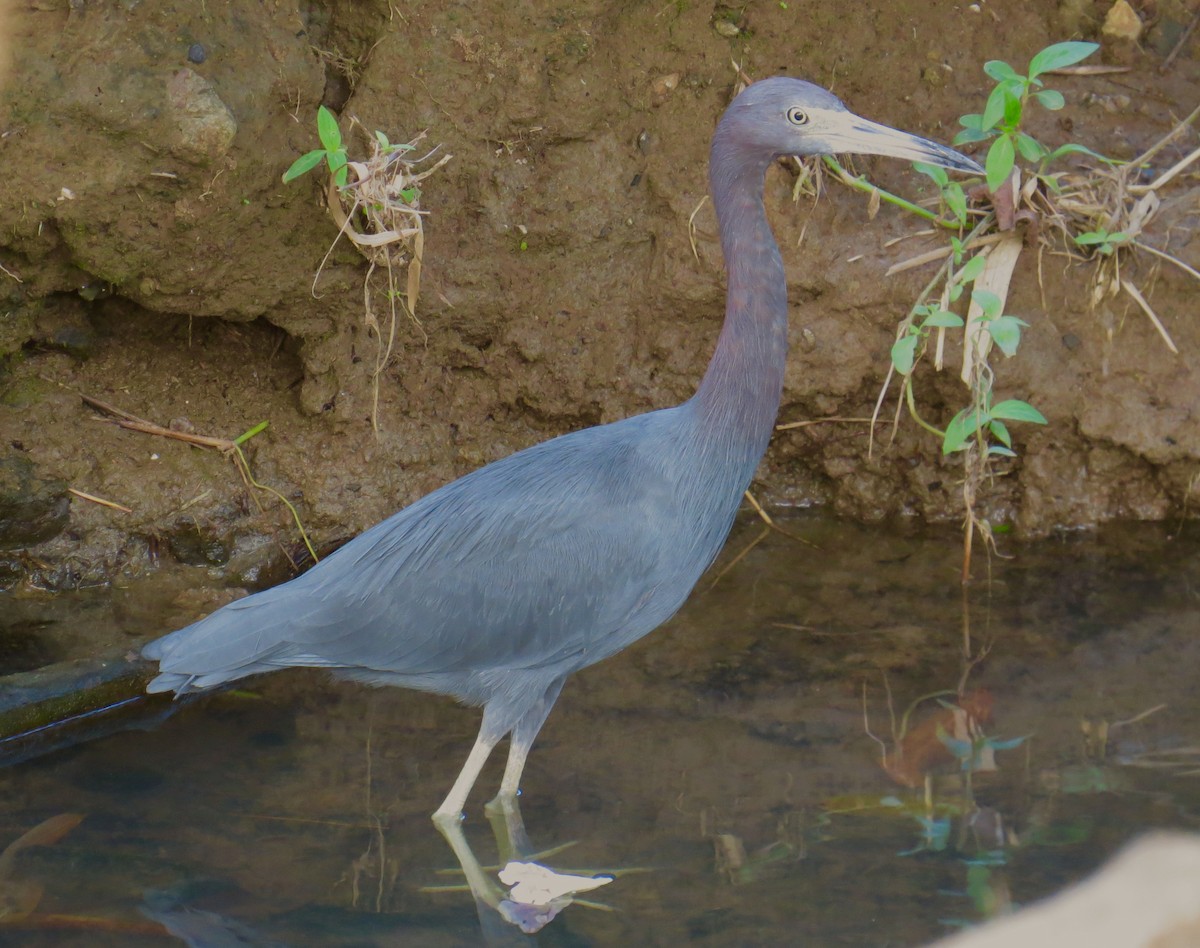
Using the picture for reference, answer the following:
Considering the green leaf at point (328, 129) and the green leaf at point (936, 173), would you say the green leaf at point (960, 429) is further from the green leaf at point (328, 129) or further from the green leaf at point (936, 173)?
the green leaf at point (328, 129)

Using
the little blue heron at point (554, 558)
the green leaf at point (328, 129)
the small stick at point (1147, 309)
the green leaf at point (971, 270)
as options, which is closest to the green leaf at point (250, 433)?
the green leaf at point (328, 129)

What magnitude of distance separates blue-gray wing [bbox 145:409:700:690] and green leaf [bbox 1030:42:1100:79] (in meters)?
1.82

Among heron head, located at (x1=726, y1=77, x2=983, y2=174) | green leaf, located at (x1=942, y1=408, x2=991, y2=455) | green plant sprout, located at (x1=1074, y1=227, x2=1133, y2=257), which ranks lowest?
green leaf, located at (x1=942, y1=408, x2=991, y2=455)

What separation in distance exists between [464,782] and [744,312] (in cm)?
153

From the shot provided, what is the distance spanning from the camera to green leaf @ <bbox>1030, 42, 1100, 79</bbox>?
4.11 metres

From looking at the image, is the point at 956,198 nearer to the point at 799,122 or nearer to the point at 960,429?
the point at 960,429

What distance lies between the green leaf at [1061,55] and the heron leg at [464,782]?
2.71 metres

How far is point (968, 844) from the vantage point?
3.54m

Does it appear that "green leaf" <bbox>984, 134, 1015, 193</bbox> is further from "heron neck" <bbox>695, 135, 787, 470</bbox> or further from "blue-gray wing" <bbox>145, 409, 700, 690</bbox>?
"blue-gray wing" <bbox>145, 409, 700, 690</bbox>

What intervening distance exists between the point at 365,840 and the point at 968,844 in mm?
1668

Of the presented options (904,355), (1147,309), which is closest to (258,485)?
(904,355)

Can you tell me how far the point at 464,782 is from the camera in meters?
3.65

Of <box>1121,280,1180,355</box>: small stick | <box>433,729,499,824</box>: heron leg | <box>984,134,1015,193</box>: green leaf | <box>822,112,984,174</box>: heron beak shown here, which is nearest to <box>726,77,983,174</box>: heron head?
<box>822,112,984,174</box>: heron beak

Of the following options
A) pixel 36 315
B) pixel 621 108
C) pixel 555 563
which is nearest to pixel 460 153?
pixel 621 108
